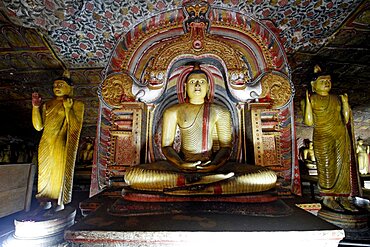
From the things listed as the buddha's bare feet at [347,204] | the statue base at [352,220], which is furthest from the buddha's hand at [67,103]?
the buddha's bare feet at [347,204]

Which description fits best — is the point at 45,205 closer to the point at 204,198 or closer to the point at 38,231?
the point at 38,231

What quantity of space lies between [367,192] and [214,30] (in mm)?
4816

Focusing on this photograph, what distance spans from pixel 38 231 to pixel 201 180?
74.3 inches

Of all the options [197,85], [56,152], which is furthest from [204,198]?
[56,152]

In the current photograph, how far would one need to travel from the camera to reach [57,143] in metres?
3.21

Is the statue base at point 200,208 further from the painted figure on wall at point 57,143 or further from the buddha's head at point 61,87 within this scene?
the buddha's head at point 61,87

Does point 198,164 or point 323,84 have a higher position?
point 323,84

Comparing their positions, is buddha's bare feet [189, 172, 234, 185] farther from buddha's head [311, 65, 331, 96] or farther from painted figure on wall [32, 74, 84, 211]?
buddha's head [311, 65, 331, 96]

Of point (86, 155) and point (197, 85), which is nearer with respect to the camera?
point (197, 85)

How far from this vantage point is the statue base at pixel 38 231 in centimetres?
256

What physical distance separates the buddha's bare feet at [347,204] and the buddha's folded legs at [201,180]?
4.91ft

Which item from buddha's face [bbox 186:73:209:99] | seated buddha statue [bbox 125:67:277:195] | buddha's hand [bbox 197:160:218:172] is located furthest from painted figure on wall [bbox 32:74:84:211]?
buddha's hand [bbox 197:160:218:172]

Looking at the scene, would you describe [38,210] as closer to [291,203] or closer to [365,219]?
[291,203]

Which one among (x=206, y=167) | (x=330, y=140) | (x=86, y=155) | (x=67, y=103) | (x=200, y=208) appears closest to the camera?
(x=200, y=208)
